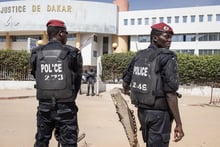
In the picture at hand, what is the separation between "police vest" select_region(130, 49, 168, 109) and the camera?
10.7ft

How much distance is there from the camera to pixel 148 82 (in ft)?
10.9

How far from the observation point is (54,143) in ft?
19.5

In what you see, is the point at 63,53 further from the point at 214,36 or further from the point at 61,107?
the point at 214,36

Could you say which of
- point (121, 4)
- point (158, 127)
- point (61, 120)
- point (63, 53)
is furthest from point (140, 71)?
point (121, 4)

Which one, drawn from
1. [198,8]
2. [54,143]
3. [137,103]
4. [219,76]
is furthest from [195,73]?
[137,103]

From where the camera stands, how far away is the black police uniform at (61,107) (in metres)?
3.61

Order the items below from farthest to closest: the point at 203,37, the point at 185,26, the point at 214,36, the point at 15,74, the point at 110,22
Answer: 1. the point at 110,22
2. the point at 185,26
3. the point at 203,37
4. the point at 214,36
5. the point at 15,74

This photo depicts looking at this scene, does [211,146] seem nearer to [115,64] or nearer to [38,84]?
[38,84]

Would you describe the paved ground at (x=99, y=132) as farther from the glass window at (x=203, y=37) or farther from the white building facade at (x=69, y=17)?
the white building facade at (x=69, y=17)

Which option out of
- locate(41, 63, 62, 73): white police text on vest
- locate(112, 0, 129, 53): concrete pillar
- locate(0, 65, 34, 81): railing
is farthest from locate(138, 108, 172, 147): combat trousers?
locate(112, 0, 129, 53): concrete pillar

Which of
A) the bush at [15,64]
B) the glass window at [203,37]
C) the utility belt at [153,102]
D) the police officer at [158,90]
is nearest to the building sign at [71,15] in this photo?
the glass window at [203,37]

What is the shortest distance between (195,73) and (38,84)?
22516 millimetres

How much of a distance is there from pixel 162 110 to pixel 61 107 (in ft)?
3.51

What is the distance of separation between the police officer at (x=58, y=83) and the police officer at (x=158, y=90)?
2.26 ft
